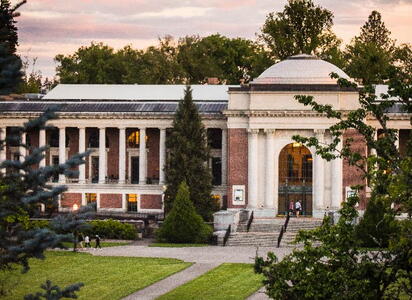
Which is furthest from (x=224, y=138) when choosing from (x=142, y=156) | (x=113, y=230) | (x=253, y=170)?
(x=113, y=230)

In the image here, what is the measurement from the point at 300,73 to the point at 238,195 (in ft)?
33.7

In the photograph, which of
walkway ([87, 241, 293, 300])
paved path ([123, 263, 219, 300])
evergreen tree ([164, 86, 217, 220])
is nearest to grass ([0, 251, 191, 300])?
paved path ([123, 263, 219, 300])

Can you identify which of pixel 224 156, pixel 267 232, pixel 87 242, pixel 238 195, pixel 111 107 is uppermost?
pixel 111 107

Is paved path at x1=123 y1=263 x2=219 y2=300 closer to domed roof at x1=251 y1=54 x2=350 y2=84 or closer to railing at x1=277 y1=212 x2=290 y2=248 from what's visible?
railing at x1=277 y1=212 x2=290 y2=248

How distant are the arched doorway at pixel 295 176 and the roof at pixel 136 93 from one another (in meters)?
12.6

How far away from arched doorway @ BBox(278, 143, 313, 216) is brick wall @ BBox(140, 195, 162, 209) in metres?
11.0

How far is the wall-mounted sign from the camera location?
8319 centimetres

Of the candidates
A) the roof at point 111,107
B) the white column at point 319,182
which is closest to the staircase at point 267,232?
the white column at point 319,182

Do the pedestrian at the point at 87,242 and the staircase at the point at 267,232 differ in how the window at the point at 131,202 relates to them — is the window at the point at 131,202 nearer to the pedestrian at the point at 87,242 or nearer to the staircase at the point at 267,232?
the staircase at the point at 267,232

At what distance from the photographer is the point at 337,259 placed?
115ft

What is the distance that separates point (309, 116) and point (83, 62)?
222 ft

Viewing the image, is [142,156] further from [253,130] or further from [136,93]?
[253,130]

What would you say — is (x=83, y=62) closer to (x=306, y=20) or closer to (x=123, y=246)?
(x=306, y=20)

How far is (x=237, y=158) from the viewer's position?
8362 cm
